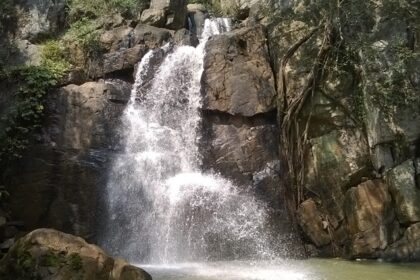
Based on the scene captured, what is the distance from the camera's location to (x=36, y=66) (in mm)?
12711

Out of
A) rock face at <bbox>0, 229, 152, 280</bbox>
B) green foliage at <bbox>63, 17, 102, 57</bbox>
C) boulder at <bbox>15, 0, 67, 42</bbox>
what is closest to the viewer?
rock face at <bbox>0, 229, 152, 280</bbox>

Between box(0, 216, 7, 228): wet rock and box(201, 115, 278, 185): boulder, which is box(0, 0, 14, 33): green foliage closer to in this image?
box(0, 216, 7, 228): wet rock

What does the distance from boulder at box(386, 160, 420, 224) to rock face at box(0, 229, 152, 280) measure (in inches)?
231

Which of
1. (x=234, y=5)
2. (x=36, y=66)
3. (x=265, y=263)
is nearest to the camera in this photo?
(x=265, y=263)

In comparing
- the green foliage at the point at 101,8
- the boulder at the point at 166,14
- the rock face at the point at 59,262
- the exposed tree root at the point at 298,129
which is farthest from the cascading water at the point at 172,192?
the rock face at the point at 59,262

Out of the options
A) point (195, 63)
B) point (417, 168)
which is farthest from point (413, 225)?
point (195, 63)

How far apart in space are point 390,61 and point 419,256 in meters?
4.25

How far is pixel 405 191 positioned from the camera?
373 inches

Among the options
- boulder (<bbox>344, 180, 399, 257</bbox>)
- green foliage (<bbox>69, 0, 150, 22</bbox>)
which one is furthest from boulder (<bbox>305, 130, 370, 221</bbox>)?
green foliage (<bbox>69, 0, 150, 22</bbox>)

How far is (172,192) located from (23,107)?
14.7ft

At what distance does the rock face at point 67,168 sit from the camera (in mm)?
10507

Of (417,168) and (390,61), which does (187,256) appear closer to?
(417,168)

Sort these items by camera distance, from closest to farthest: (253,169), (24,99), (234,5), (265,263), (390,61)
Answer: (265,263) → (390,61) → (253,169) → (24,99) → (234,5)

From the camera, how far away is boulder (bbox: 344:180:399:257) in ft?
31.0
